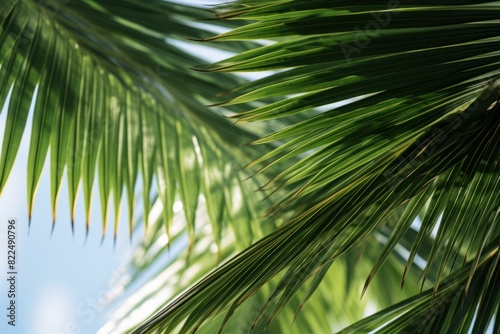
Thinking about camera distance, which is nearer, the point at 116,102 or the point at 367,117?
the point at 367,117

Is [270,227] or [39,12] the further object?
[270,227]

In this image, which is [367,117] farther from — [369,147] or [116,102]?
[116,102]

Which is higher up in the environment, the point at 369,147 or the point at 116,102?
the point at 116,102

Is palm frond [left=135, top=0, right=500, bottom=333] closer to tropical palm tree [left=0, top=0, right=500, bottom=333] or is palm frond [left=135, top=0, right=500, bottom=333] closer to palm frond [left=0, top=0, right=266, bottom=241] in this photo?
tropical palm tree [left=0, top=0, right=500, bottom=333]

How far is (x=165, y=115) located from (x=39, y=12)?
36 cm

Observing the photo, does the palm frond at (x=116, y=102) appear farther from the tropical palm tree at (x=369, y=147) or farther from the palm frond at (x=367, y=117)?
the palm frond at (x=367, y=117)

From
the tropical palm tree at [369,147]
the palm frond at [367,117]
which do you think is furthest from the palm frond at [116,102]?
the palm frond at [367,117]

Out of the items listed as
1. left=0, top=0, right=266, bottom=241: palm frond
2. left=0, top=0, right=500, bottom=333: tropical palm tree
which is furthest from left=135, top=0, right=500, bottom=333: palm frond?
left=0, top=0, right=266, bottom=241: palm frond

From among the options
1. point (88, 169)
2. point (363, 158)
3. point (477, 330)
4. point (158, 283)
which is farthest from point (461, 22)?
point (158, 283)

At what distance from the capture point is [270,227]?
1.77m

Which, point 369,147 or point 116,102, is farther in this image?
point 116,102

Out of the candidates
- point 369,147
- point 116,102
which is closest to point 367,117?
point 369,147

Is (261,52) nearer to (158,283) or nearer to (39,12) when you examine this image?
(39,12)

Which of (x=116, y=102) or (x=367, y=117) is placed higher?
(x=116, y=102)
